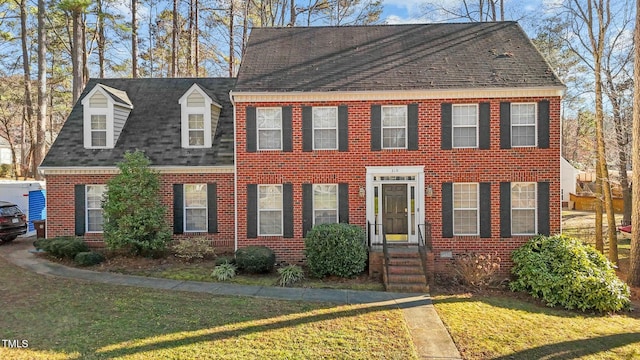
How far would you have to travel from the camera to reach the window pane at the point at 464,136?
38.9 feet

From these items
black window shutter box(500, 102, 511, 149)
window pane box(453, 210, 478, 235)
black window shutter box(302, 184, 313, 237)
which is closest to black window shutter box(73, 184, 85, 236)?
black window shutter box(302, 184, 313, 237)

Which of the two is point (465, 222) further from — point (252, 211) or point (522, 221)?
point (252, 211)

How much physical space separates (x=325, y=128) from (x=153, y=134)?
22.0ft

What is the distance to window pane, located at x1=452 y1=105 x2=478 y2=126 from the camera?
11898 mm

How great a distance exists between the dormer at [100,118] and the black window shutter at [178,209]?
3.07 meters

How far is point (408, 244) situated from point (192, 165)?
7.76 meters

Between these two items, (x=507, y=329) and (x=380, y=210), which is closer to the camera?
(x=507, y=329)

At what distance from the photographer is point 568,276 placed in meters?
9.43

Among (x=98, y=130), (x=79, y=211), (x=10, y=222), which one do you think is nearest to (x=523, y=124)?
(x=98, y=130)

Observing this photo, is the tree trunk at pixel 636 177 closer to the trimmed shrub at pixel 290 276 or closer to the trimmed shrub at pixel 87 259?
the trimmed shrub at pixel 290 276

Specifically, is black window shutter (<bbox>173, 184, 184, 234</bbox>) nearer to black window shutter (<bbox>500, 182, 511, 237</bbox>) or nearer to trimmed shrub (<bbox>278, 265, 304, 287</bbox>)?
trimmed shrub (<bbox>278, 265, 304, 287</bbox>)

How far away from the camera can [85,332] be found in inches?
263

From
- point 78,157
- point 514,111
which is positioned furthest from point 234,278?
point 514,111

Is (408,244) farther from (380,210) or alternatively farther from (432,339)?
(432,339)
